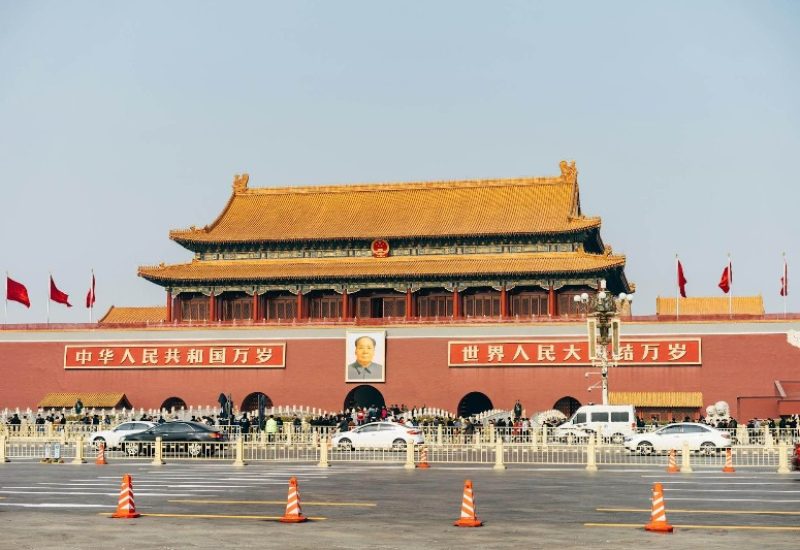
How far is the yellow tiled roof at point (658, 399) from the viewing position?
2045 inches

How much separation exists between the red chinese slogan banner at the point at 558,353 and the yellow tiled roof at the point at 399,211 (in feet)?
21.2

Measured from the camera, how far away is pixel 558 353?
179 feet

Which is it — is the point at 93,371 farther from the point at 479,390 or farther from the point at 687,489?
the point at 687,489

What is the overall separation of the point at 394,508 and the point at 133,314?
179ft

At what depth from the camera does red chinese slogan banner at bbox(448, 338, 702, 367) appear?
53.2 meters

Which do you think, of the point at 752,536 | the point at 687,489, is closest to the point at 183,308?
the point at 687,489

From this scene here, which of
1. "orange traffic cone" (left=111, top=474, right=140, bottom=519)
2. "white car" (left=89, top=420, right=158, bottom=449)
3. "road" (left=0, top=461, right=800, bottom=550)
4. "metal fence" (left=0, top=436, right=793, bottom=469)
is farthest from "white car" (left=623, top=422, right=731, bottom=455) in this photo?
"orange traffic cone" (left=111, top=474, right=140, bottom=519)

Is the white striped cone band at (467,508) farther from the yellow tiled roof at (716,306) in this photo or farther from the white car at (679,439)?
the yellow tiled roof at (716,306)

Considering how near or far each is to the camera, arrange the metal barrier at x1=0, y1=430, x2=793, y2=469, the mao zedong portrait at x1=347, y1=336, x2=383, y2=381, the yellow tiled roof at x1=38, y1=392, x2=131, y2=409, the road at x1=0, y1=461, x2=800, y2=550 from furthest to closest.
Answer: the yellow tiled roof at x1=38, y1=392, x2=131, y2=409, the mao zedong portrait at x1=347, y1=336, x2=383, y2=381, the metal barrier at x1=0, y1=430, x2=793, y2=469, the road at x1=0, y1=461, x2=800, y2=550

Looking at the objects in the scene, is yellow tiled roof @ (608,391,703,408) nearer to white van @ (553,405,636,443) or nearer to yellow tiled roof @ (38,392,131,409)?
white van @ (553,405,636,443)

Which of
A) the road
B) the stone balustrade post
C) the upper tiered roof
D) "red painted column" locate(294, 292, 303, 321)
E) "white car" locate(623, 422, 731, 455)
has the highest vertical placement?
the upper tiered roof

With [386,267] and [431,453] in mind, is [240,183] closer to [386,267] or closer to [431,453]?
[386,267]

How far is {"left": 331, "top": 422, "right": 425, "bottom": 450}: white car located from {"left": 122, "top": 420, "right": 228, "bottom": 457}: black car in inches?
152

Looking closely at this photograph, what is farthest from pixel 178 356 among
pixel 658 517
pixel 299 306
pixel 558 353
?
pixel 658 517
